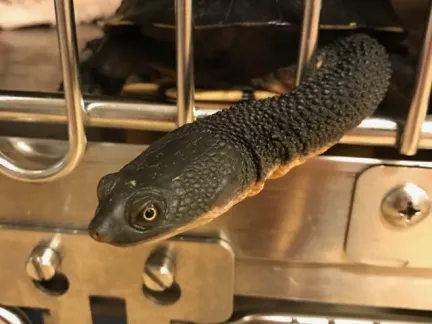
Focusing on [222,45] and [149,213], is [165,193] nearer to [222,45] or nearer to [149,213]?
[149,213]

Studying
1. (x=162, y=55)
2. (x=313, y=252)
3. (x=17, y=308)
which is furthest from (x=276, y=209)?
(x=17, y=308)

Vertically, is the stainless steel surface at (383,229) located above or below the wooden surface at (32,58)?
below

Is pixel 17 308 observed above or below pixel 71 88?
below

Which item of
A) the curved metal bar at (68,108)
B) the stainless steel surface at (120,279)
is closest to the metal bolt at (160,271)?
the stainless steel surface at (120,279)

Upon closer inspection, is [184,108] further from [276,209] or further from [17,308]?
[17,308]

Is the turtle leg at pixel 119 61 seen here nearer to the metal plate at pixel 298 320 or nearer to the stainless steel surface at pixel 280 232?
the stainless steel surface at pixel 280 232

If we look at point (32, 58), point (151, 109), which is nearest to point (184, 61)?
point (151, 109)
